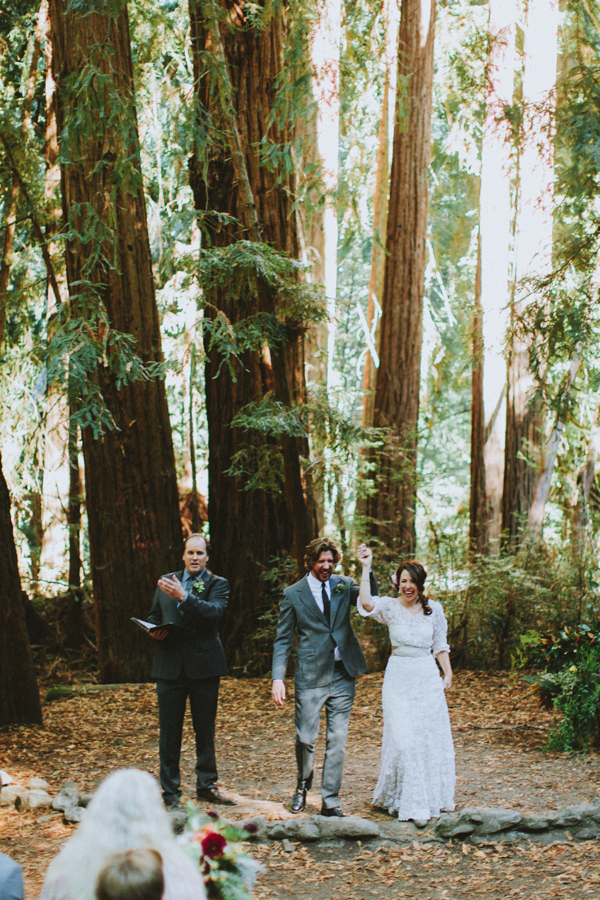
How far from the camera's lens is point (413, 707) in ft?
19.3

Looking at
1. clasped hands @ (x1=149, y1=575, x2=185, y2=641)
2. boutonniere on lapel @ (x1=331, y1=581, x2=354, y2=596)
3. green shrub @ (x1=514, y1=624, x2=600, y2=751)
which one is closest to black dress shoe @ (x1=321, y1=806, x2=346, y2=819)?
boutonniere on lapel @ (x1=331, y1=581, x2=354, y2=596)

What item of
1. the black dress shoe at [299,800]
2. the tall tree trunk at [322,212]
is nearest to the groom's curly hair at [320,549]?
the black dress shoe at [299,800]

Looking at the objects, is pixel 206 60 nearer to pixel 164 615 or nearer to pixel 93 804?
pixel 164 615

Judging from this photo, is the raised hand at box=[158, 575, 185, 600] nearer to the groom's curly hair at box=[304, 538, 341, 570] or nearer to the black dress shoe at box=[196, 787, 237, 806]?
the groom's curly hair at box=[304, 538, 341, 570]

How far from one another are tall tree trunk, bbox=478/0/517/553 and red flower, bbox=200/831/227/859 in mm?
11698

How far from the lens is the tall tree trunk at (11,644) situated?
27.4 feet

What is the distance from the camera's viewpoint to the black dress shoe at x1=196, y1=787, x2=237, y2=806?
6.10 metres

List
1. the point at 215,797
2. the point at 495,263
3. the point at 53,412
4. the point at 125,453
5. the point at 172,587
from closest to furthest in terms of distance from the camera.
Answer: the point at 172,587, the point at 215,797, the point at 125,453, the point at 495,263, the point at 53,412

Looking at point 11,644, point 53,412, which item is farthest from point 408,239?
point 11,644

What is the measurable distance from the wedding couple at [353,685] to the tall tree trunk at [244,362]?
14.9 ft

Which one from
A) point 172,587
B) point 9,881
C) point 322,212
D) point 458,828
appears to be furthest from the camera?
point 322,212

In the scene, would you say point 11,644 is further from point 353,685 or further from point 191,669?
point 353,685

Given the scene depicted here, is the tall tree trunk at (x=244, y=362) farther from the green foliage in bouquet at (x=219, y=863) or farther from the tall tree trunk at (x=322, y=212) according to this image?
the green foliage in bouquet at (x=219, y=863)

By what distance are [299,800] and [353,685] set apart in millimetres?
821
